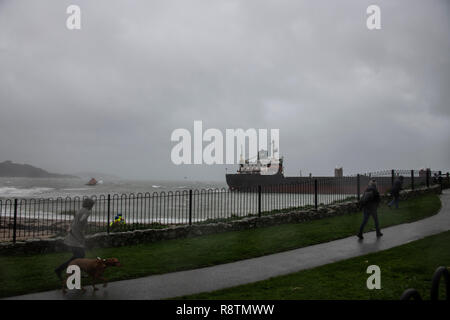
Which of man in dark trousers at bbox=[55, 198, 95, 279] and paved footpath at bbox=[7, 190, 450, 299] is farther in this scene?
man in dark trousers at bbox=[55, 198, 95, 279]

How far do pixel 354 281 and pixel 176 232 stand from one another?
21.9ft

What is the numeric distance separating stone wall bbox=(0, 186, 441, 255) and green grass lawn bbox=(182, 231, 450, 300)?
17.9 ft

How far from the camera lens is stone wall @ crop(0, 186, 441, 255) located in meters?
9.49

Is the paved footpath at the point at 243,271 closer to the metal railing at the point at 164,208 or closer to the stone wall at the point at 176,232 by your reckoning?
the metal railing at the point at 164,208

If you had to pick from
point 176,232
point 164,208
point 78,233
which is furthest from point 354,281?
point 176,232

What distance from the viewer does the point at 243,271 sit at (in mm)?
7066

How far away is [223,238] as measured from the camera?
35.9 feet

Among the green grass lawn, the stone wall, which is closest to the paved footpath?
the green grass lawn

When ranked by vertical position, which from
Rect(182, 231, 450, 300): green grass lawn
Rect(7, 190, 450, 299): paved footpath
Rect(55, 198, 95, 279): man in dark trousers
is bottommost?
Rect(7, 190, 450, 299): paved footpath

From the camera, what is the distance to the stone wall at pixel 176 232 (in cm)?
949

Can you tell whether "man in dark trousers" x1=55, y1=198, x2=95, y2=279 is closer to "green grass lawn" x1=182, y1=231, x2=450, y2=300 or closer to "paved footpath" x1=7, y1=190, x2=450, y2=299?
"paved footpath" x1=7, y1=190, x2=450, y2=299

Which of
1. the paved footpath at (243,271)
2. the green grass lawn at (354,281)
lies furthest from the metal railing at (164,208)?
the green grass lawn at (354,281)

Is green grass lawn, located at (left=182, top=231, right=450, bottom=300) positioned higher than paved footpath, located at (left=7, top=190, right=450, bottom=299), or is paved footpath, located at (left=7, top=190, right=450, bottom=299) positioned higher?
green grass lawn, located at (left=182, top=231, right=450, bottom=300)
